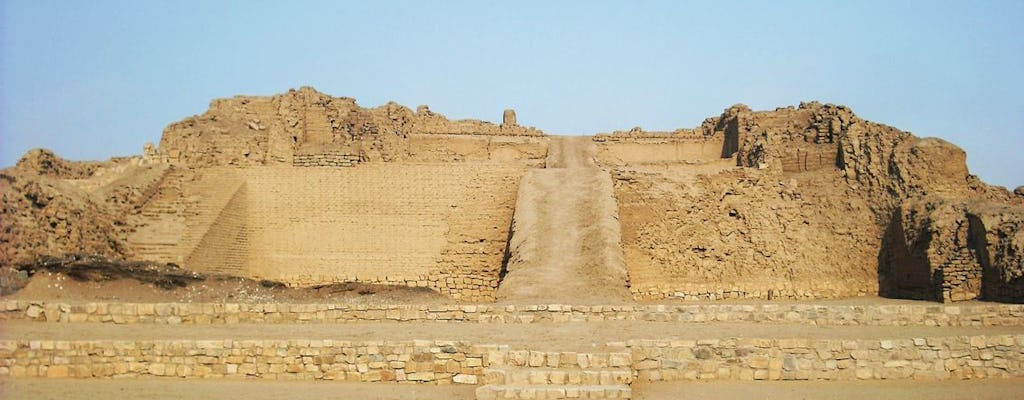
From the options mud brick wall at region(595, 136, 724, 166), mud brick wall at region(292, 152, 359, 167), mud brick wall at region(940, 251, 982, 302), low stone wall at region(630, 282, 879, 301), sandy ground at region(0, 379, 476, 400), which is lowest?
sandy ground at region(0, 379, 476, 400)

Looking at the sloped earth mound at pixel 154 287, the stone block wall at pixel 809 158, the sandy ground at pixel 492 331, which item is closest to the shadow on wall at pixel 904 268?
the stone block wall at pixel 809 158

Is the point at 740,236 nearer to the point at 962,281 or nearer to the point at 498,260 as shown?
the point at 962,281

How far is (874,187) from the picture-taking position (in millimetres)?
23484

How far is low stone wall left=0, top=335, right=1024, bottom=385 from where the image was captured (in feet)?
39.0

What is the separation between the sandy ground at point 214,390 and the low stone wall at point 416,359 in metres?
0.18

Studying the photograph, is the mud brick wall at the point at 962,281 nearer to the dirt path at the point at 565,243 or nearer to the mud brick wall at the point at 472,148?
the dirt path at the point at 565,243

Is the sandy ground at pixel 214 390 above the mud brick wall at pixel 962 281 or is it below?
below

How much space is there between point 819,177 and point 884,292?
3560 millimetres

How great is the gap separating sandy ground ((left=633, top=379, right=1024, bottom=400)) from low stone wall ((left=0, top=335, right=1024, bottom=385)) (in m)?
0.19

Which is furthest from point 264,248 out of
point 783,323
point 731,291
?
point 783,323

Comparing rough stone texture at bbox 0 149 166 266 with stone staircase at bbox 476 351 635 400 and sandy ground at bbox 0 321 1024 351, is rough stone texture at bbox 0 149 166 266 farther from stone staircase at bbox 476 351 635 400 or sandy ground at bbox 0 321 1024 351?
stone staircase at bbox 476 351 635 400

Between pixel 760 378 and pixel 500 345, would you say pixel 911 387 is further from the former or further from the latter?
pixel 500 345

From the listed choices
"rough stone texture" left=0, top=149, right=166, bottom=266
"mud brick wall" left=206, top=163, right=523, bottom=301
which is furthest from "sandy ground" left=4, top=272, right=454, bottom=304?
"rough stone texture" left=0, top=149, right=166, bottom=266

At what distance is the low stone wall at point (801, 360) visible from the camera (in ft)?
39.7
